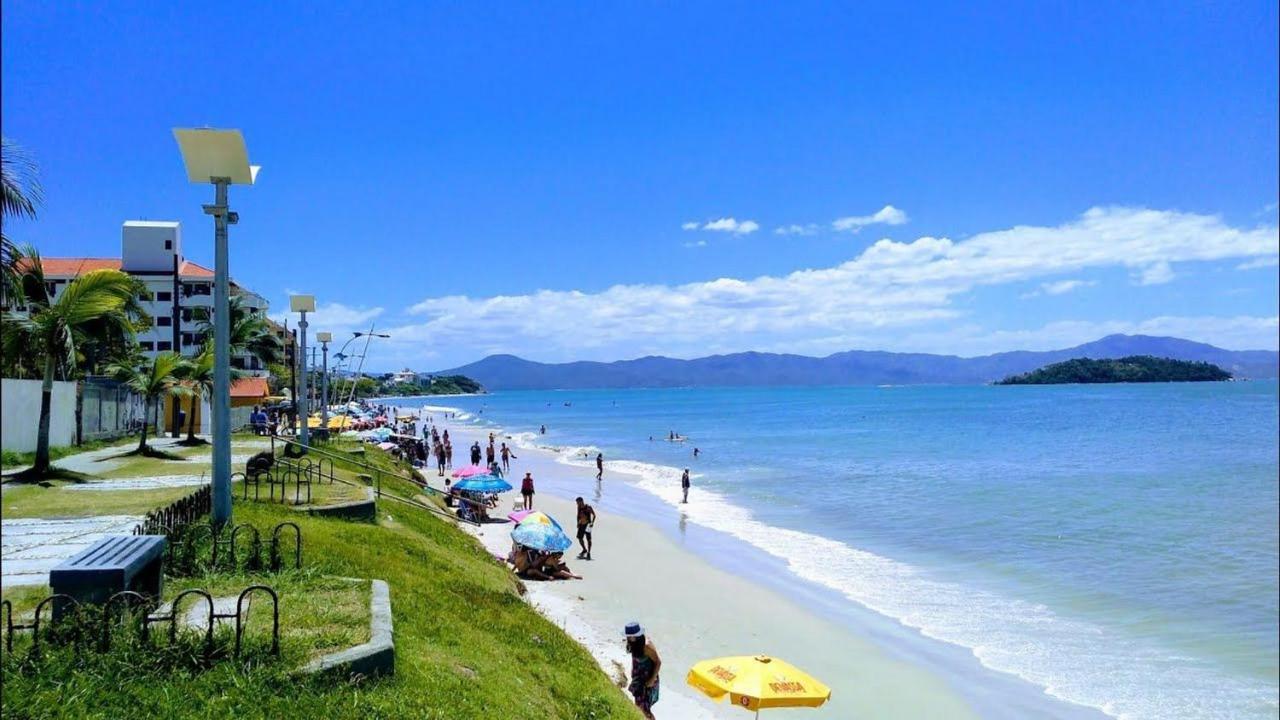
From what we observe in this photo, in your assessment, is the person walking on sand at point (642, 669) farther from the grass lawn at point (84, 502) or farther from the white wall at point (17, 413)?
the white wall at point (17, 413)

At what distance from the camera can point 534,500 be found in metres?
35.6

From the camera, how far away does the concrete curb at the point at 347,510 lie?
14.5 m

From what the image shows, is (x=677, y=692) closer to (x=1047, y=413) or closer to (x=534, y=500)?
(x=534, y=500)

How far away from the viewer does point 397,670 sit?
739 centimetres

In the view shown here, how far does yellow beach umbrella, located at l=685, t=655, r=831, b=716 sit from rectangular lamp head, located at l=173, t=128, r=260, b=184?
28.9 feet

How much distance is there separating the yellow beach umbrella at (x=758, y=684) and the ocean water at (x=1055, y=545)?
5.26 metres

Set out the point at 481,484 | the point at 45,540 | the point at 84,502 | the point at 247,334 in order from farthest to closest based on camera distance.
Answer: the point at 247,334
the point at 481,484
the point at 84,502
the point at 45,540

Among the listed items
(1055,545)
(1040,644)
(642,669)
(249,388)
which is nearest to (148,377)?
(249,388)

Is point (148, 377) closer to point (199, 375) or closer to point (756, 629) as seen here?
point (199, 375)

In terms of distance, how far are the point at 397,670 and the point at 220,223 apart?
22.2 ft

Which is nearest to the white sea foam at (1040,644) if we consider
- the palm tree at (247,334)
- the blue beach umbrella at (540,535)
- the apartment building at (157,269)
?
the blue beach umbrella at (540,535)

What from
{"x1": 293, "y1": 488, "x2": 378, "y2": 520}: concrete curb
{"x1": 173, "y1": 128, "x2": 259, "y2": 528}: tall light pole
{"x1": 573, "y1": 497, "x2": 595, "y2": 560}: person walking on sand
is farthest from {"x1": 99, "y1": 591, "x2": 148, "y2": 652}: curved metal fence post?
{"x1": 573, "y1": 497, "x2": 595, "y2": 560}: person walking on sand

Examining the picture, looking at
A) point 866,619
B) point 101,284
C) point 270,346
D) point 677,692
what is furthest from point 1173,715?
point 270,346

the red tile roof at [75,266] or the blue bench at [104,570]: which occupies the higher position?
the red tile roof at [75,266]
